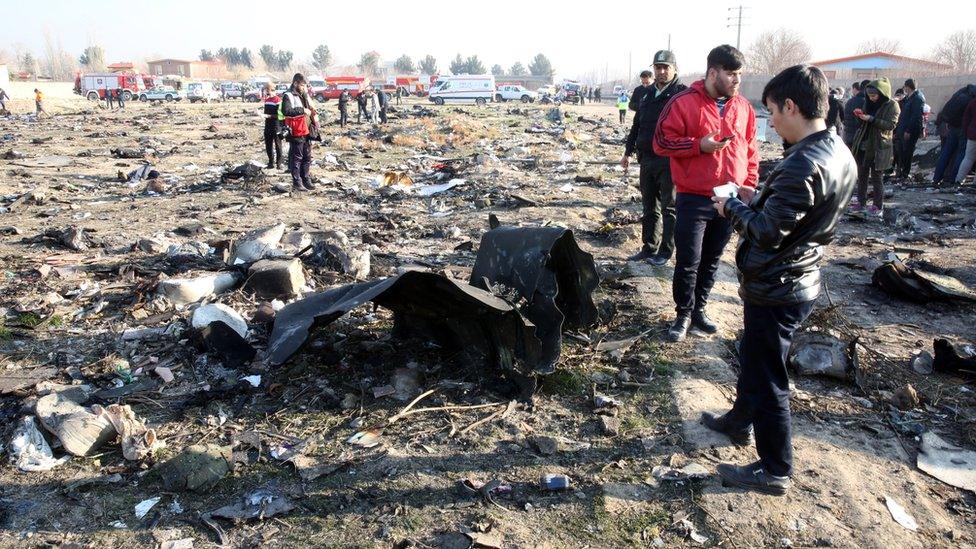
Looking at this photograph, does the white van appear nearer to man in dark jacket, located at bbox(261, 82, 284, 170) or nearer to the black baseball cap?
man in dark jacket, located at bbox(261, 82, 284, 170)

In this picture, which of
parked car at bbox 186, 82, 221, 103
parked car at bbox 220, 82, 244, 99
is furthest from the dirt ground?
parked car at bbox 220, 82, 244, 99

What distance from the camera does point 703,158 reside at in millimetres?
3623

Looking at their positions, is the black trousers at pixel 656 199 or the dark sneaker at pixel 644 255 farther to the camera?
the dark sneaker at pixel 644 255

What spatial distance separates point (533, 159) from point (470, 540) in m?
11.0

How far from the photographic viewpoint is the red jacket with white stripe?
361cm

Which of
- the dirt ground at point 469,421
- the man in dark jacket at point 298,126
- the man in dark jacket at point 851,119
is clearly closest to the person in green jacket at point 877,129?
the man in dark jacket at point 851,119

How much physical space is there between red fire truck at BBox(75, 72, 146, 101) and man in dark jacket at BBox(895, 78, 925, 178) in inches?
1772

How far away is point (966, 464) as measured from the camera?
108 inches

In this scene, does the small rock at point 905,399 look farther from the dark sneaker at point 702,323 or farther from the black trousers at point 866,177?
the black trousers at point 866,177

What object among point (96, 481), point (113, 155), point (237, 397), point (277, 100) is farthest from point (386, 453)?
point (113, 155)

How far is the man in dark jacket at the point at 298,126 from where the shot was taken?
8.62m

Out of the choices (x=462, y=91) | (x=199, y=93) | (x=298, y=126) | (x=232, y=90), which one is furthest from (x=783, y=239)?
(x=232, y=90)

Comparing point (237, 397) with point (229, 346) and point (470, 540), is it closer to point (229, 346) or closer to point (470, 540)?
point (229, 346)

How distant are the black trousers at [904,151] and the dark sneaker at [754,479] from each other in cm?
988
